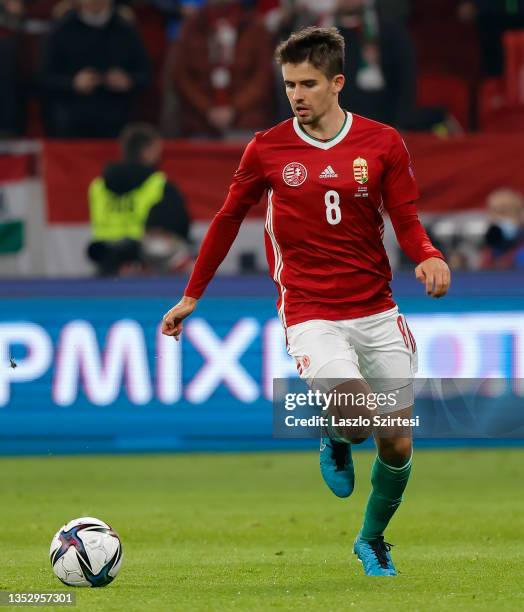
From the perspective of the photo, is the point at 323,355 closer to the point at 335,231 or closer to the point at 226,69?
the point at 335,231

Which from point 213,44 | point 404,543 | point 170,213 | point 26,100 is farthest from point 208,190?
point 404,543

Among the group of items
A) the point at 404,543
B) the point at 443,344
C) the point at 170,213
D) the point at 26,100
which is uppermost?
the point at 26,100

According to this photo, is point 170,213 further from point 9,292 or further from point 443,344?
point 443,344

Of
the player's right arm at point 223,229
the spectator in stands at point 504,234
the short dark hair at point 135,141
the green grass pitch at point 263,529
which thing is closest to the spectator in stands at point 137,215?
the short dark hair at point 135,141

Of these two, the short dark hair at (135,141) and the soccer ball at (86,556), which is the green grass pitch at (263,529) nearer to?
the soccer ball at (86,556)

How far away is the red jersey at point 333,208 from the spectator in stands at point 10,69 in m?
7.92

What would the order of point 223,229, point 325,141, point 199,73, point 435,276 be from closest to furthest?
1. point 435,276
2. point 325,141
3. point 223,229
4. point 199,73

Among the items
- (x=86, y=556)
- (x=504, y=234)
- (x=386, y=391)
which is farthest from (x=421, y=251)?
(x=504, y=234)

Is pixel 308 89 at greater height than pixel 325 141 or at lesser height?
greater

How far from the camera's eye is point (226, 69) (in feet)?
46.3

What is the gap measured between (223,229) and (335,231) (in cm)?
54

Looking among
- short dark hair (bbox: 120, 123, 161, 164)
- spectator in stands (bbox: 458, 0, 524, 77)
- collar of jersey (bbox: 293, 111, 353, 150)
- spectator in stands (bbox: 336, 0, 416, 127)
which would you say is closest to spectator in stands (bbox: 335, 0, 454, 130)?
spectator in stands (bbox: 336, 0, 416, 127)

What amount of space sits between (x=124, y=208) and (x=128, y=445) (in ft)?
7.61

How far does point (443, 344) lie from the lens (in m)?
11.4
